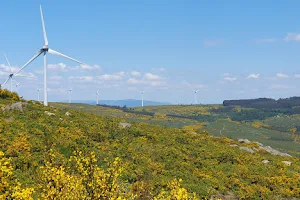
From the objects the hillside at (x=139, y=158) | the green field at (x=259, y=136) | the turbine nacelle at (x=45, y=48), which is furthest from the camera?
the green field at (x=259, y=136)

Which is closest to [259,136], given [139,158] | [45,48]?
[45,48]

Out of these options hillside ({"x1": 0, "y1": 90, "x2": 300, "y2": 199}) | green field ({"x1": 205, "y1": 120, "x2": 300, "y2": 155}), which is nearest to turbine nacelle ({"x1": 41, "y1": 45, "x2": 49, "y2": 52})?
hillside ({"x1": 0, "y1": 90, "x2": 300, "y2": 199})

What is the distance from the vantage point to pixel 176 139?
5134 cm

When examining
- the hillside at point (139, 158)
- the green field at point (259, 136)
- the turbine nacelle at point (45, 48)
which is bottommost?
the green field at point (259, 136)

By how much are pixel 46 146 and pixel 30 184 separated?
10192mm

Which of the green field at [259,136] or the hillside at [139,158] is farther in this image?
the green field at [259,136]

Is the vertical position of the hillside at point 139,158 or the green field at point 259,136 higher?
the hillside at point 139,158

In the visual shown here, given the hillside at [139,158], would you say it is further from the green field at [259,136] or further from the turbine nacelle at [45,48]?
the green field at [259,136]

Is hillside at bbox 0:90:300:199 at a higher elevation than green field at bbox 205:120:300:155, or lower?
higher

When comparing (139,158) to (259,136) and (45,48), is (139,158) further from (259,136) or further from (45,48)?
(259,136)

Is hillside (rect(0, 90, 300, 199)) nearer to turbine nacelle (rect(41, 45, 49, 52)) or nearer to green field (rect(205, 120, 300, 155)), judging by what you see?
turbine nacelle (rect(41, 45, 49, 52))

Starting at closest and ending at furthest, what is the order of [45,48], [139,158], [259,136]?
[139,158] → [45,48] → [259,136]

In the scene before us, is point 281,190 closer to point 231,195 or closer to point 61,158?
point 231,195

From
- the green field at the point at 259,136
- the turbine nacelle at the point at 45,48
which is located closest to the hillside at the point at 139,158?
the turbine nacelle at the point at 45,48
